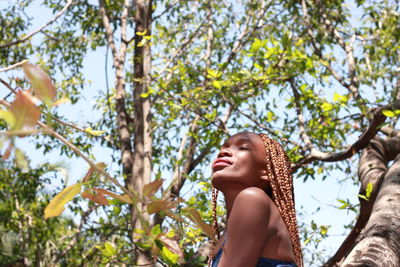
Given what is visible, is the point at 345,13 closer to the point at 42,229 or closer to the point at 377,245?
the point at 42,229

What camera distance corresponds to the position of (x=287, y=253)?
6.89 ft

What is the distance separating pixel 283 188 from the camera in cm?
234

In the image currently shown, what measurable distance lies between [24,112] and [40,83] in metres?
0.05

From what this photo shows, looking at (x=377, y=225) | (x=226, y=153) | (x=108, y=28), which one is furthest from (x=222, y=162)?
(x=108, y=28)

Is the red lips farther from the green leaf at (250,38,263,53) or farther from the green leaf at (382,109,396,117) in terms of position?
the green leaf at (250,38,263,53)

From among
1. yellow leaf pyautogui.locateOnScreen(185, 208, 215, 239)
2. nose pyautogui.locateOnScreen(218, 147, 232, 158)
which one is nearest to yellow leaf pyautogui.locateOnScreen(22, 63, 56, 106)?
yellow leaf pyautogui.locateOnScreen(185, 208, 215, 239)

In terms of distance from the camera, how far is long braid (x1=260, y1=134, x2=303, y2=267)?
2.26m

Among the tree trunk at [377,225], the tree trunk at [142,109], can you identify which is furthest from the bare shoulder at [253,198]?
the tree trunk at [142,109]

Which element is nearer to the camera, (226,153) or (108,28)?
(226,153)

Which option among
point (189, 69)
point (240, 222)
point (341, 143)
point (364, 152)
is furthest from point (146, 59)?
point (240, 222)

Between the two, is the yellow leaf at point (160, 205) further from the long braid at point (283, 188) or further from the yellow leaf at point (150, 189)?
the long braid at point (283, 188)

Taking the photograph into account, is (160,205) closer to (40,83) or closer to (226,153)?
(40,83)

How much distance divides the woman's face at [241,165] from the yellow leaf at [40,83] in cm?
180

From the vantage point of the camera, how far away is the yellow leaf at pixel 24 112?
50cm
